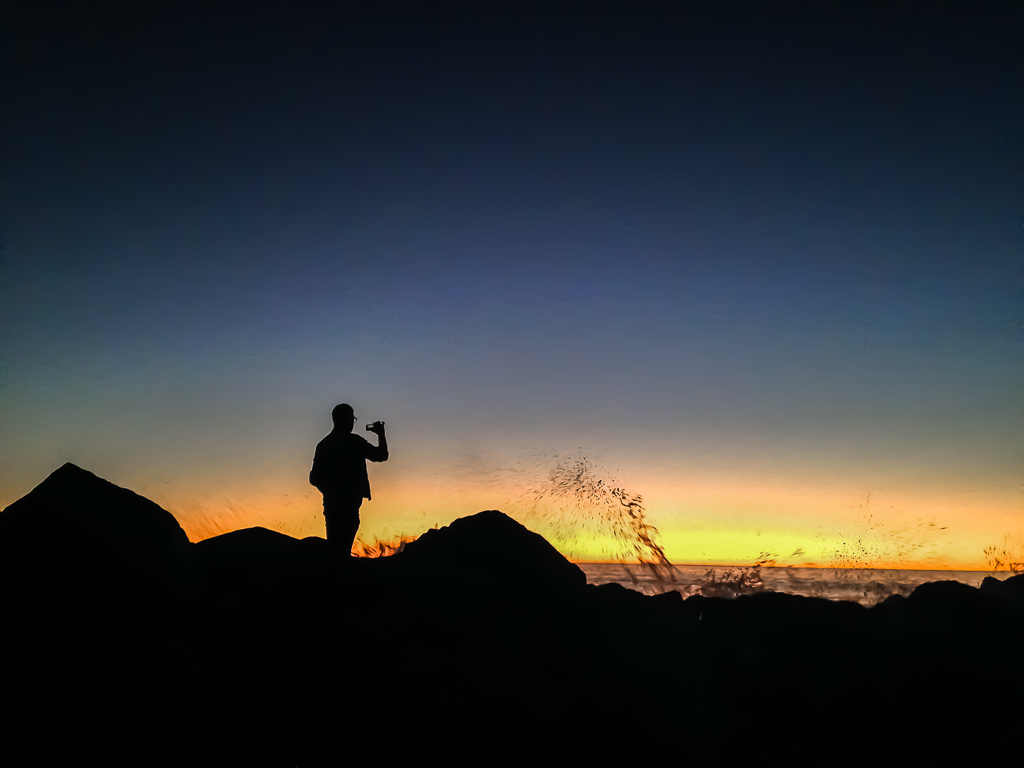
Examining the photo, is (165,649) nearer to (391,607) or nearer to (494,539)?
(391,607)

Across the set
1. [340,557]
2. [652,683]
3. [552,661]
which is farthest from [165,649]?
[652,683]

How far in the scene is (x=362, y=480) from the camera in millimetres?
9523

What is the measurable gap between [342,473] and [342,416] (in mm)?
805

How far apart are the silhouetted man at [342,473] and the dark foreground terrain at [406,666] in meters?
0.59

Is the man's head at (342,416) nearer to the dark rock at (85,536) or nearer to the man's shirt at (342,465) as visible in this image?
the man's shirt at (342,465)

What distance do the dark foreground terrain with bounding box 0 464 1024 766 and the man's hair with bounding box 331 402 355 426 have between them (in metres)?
2.08

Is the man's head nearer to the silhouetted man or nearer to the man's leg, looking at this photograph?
the silhouetted man

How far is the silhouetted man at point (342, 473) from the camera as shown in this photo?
938 cm

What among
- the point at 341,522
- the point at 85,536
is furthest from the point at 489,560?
the point at 85,536

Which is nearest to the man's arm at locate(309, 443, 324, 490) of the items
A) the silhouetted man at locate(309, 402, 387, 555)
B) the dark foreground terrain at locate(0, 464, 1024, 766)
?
the silhouetted man at locate(309, 402, 387, 555)

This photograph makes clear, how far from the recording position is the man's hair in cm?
952

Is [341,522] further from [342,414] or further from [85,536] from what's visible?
[85,536]

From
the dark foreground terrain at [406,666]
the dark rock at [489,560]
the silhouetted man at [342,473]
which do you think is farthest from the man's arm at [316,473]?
the dark rock at [489,560]

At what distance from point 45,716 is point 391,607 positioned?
4.22 meters
